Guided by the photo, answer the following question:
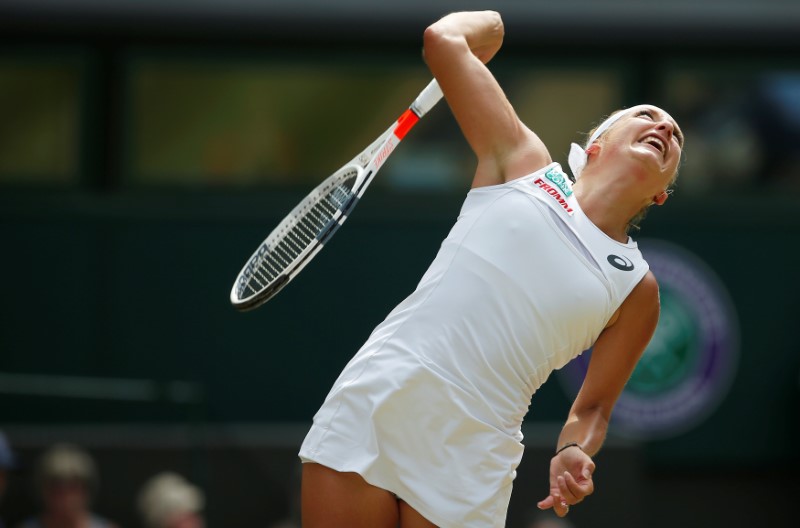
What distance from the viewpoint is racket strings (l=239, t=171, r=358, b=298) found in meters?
3.88

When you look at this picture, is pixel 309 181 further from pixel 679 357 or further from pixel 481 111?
pixel 481 111

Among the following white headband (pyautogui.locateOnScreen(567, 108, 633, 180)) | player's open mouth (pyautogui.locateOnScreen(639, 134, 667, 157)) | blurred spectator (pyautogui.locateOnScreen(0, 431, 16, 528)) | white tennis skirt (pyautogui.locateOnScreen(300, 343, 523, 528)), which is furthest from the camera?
blurred spectator (pyautogui.locateOnScreen(0, 431, 16, 528))

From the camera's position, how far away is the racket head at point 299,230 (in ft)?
12.3

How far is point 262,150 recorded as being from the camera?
311 inches

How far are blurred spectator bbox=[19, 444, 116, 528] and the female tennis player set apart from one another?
3062mm

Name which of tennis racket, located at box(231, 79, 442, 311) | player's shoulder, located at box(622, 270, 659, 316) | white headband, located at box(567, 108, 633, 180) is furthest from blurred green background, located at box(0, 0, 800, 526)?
player's shoulder, located at box(622, 270, 659, 316)

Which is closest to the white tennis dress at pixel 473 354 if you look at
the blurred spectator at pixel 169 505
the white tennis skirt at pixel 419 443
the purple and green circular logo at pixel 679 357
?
the white tennis skirt at pixel 419 443

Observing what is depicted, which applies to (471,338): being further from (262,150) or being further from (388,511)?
(262,150)

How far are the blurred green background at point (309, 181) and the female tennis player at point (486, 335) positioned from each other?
4371 millimetres

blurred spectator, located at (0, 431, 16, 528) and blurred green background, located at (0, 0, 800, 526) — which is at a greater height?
blurred green background, located at (0, 0, 800, 526)

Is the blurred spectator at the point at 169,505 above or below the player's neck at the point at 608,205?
below

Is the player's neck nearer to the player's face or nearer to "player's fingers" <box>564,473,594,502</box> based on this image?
the player's face

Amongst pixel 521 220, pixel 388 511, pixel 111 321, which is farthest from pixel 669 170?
pixel 111 321

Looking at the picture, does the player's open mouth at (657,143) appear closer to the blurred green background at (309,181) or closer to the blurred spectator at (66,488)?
the blurred spectator at (66,488)
